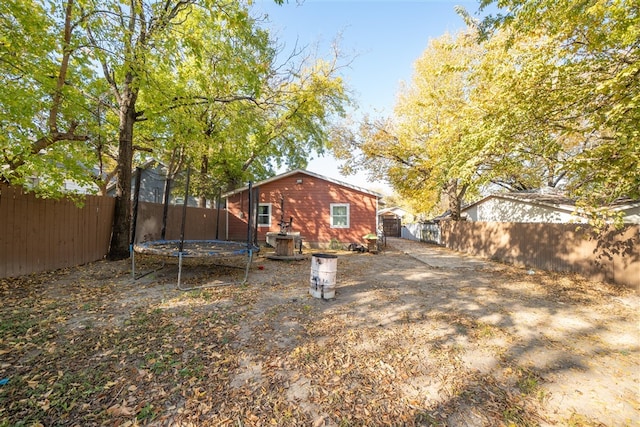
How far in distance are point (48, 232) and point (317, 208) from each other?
10.4 meters

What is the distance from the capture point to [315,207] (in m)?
14.4

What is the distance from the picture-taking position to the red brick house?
14.0 meters

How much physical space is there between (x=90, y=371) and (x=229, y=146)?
14.8 meters

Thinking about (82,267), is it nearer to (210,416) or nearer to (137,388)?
(137,388)

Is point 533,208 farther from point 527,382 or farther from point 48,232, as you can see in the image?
point 48,232

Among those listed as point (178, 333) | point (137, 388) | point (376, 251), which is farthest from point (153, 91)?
point (376, 251)

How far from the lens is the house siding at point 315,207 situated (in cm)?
1402

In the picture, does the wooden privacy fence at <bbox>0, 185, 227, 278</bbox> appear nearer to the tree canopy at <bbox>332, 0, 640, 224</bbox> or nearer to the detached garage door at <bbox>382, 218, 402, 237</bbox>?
the tree canopy at <bbox>332, 0, 640, 224</bbox>

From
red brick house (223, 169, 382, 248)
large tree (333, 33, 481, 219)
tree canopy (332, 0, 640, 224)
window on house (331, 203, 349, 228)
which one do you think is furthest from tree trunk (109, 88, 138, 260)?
large tree (333, 33, 481, 219)

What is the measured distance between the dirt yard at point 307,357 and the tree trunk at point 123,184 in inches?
102

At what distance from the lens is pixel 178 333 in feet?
11.8

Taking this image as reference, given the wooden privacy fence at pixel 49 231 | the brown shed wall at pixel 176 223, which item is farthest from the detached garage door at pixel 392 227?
the wooden privacy fence at pixel 49 231

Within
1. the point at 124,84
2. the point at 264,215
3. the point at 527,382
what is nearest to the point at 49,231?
the point at 124,84

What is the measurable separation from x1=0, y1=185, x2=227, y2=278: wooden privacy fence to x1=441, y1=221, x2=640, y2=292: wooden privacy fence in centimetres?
1370
